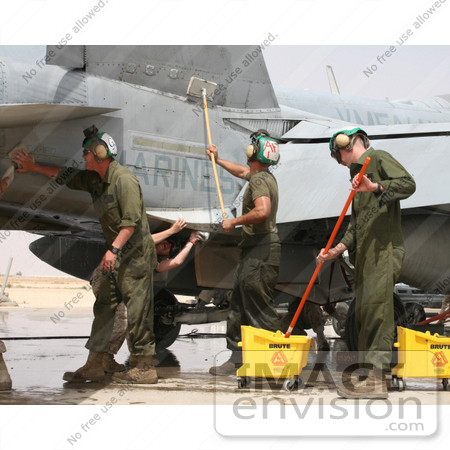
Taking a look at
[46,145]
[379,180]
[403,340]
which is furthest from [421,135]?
[46,145]

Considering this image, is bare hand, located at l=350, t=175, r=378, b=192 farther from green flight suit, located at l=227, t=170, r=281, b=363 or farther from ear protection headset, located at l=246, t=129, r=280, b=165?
ear protection headset, located at l=246, t=129, r=280, b=165

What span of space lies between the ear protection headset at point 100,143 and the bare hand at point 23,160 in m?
0.45

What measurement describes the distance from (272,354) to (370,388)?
2.35 feet

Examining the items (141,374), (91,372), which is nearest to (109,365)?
(91,372)

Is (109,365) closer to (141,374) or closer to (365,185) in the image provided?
(141,374)

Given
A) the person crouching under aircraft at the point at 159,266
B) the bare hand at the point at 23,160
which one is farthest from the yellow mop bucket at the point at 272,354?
the bare hand at the point at 23,160

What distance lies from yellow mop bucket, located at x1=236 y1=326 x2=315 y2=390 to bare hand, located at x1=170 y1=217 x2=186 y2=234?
1229 millimetres

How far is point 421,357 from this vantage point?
4094 mm

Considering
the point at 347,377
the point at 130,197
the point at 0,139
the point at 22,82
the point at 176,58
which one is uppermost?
the point at 176,58

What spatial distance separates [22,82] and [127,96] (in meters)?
0.88

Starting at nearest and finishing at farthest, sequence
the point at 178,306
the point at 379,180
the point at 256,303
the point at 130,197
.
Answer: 1. the point at 379,180
2. the point at 130,197
3. the point at 256,303
4. the point at 178,306

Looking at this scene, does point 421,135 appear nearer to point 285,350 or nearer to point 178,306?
point 285,350

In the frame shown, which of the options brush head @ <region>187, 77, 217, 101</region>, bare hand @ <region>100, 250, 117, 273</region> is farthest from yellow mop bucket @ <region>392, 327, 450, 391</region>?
brush head @ <region>187, 77, 217, 101</region>

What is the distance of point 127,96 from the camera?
4.87 meters
